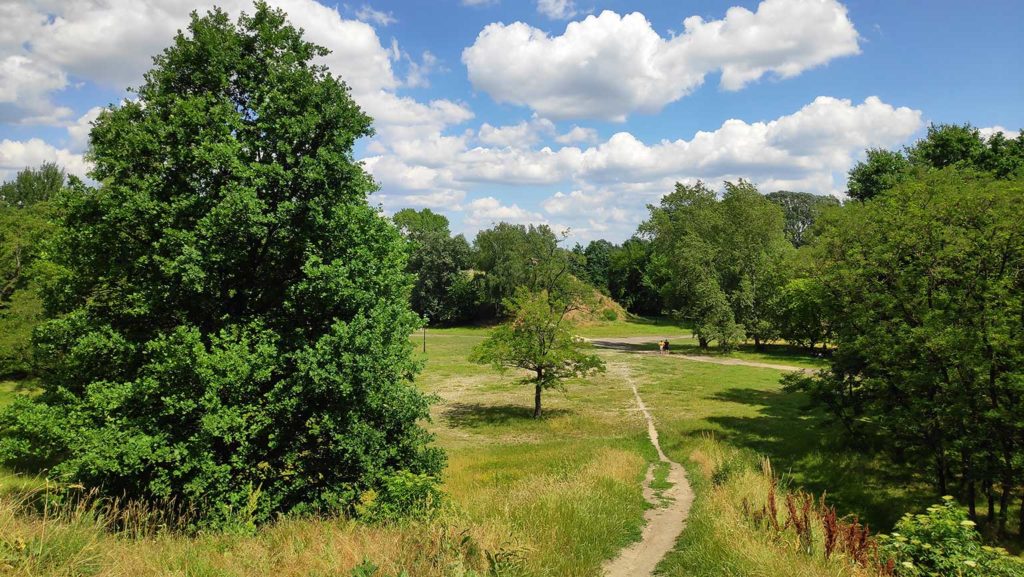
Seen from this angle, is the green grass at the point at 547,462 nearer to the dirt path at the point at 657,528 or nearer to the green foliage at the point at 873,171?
the dirt path at the point at 657,528

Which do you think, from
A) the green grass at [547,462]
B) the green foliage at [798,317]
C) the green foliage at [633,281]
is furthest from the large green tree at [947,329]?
the green foliage at [633,281]

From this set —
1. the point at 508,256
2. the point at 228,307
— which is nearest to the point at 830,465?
the point at 228,307

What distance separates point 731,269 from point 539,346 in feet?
110

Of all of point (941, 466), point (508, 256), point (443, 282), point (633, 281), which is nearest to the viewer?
point (941, 466)

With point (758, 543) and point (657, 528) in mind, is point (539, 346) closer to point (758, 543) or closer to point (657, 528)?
point (657, 528)

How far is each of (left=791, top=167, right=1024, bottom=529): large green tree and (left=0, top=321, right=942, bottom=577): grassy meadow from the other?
272 centimetres

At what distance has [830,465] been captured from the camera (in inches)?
781

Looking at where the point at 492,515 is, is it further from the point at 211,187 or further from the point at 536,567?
the point at 211,187

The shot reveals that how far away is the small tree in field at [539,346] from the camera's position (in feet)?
92.0

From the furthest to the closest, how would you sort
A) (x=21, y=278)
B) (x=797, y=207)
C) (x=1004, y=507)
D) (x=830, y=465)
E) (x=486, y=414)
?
(x=797, y=207)
(x=21, y=278)
(x=486, y=414)
(x=830, y=465)
(x=1004, y=507)

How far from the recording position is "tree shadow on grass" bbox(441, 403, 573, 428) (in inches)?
1126

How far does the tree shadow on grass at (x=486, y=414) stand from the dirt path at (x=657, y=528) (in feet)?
39.7

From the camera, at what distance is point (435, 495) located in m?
10.8

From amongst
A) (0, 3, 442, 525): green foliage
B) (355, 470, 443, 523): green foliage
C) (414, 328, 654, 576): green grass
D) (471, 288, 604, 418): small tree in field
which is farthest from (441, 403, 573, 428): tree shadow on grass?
(355, 470, 443, 523): green foliage
